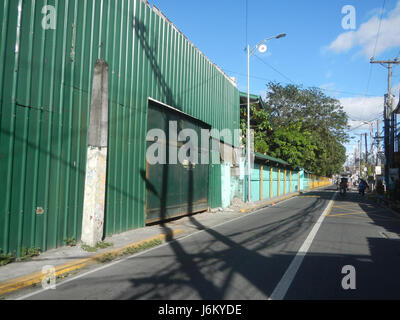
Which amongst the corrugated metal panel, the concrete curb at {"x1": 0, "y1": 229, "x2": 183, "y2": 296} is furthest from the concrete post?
the concrete curb at {"x1": 0, "y1": 229, "x2": 183, "y2": 296}

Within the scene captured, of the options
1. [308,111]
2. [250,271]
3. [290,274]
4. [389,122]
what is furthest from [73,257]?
[308,111]

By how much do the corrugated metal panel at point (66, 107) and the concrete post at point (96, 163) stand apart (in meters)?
0.35

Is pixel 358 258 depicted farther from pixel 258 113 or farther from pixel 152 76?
pixel 258 113

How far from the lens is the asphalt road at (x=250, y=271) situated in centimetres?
470

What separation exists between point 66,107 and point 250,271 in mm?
5402

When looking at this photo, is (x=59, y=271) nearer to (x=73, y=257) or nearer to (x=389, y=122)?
(x=73, y=257)

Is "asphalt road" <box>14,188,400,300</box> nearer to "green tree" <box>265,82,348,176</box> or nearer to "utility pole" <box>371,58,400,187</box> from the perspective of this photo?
"utility pole" <box>371,58,400,187</box>

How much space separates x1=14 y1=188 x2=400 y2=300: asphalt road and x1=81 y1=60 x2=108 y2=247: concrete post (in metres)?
1.42

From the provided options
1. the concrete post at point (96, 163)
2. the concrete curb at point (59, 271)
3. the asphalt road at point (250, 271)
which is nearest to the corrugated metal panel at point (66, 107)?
the concrete post at point (96, 163)

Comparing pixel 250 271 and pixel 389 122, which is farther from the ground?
pixel 389 122

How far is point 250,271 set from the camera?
5793mm

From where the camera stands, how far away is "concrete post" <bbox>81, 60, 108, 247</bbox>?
7.77 metres

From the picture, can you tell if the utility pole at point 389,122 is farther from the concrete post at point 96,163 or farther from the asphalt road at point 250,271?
the concrete post at point 96,163

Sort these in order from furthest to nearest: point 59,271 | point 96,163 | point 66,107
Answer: point 96,163 → point 66,107 → point 59,271
